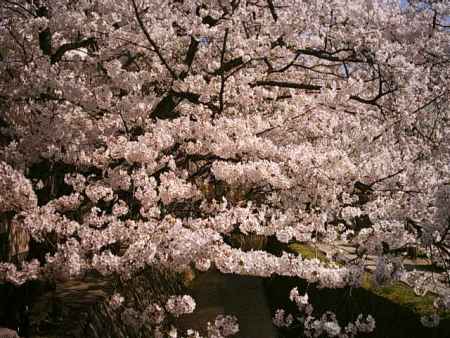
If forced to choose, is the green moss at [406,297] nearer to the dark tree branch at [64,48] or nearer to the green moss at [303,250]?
the green moss at [303,250]

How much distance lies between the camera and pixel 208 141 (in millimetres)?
6254

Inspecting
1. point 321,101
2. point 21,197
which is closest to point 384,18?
point 321,101

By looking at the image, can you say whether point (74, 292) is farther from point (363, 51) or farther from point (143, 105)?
point (363, 51)

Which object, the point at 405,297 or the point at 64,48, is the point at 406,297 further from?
the point at 64,48

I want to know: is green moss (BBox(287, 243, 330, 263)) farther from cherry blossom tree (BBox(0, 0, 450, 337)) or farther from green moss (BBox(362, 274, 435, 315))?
green moss (BBox(362, 274, 435, 315))

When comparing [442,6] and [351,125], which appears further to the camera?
[442,6]

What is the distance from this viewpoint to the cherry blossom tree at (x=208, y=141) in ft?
15.0

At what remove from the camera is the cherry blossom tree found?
456 cm

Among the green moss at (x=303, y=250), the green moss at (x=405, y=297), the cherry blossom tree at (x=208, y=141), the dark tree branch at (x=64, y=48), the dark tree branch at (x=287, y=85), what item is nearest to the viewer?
the cherry blossom tree at (x=208, y=141)

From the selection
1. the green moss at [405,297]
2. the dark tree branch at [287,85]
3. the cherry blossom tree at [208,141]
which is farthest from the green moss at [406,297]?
the dark tree branch at [287,85]

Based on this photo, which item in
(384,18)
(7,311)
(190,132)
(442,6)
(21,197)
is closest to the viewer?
(21,197)

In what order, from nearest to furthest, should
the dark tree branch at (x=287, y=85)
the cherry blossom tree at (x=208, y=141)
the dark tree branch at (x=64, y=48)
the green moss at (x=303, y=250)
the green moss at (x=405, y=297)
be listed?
the cherry blossom tree at (x=208, y=141) → the green moss at (x=405, y=297) → the dark tree branch at (x=64, y=48) → the dark tree branch at (x=287, y=85) → the green moss at (x=303, y=250)

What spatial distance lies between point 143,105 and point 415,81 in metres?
3.78

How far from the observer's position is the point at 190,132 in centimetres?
624
